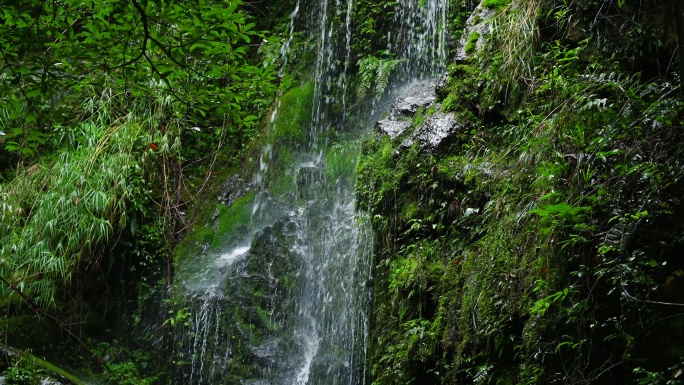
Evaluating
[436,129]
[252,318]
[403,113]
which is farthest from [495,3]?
[252,318]

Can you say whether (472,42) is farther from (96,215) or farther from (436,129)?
(96,215)

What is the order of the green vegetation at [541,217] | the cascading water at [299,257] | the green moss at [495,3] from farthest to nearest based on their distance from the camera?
the cascading water at [299,257] < the green moss at [495,3] < the green vegetation at [541,217]

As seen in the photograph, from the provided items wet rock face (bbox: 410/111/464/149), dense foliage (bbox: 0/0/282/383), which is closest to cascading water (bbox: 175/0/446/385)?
dense foliage (bbox: 0/0/282/383)

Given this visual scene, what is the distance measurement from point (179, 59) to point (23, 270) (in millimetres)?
4669

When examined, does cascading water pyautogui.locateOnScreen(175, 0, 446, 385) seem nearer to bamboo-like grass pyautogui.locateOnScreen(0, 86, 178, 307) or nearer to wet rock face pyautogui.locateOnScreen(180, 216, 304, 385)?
wet rock face pyautogui.locateOnScreen(180, 216, 304, 385)

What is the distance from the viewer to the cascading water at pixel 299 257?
6.59 metres

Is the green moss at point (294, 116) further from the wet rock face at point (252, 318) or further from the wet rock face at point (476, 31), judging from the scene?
the wet rock face at point (476, 31)

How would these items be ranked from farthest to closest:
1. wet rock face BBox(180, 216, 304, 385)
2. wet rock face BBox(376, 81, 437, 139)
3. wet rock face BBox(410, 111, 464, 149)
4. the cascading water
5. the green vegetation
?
1. wet rock face BBox(180, 216, 304, 385)
2. the cascading water
3. wet rock face BBox(376, 81, 437, 139)
4. wet rock face BBox(410, 111, 464, 149)
5. the green vegetation

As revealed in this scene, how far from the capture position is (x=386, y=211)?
5.47 m

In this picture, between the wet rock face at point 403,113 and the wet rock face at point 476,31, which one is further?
the wet rock face at point 403,113

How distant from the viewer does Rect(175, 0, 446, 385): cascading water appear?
6.59 metres

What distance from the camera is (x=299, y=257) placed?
7.50 meters

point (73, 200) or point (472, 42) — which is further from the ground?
point (472, 42)

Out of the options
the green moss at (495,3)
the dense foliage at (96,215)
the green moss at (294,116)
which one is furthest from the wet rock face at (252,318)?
the green moss at (495,3)
